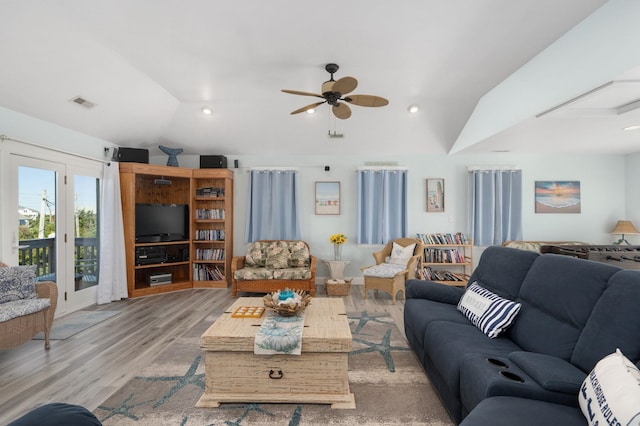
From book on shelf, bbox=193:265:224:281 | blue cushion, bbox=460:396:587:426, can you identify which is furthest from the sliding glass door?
blue cushion, bbox=460:396:587:426

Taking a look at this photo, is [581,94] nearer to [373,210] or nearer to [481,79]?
[481,79]

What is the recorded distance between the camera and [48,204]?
370cm

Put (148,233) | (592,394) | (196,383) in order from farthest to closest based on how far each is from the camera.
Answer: (148,233)
(196,383)
(592,394)

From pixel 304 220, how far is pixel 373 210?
1.28 meters

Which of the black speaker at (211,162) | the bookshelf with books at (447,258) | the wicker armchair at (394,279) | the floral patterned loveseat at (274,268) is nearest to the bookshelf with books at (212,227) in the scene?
the black speaker at (211,162)

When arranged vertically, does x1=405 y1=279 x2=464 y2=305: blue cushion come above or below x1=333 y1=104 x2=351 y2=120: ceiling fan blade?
below

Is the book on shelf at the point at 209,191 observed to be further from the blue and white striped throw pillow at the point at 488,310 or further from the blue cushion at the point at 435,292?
the blue and white striped throw pillow at the point at 488,310

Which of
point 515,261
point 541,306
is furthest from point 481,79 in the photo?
point 541,306

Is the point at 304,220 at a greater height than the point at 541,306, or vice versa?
the point at 304,220

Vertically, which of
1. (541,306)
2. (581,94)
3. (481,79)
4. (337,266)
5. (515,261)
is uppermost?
(481,79)

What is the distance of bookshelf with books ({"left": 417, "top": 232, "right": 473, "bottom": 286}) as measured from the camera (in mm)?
5051

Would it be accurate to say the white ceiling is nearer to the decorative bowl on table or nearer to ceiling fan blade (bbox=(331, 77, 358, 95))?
ceiling fan blade (bbox=(331, 77, 358, 95))

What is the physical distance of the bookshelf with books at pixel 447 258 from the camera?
16.6ft

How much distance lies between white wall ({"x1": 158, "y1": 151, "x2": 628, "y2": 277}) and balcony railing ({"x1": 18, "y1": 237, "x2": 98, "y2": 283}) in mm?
2012
